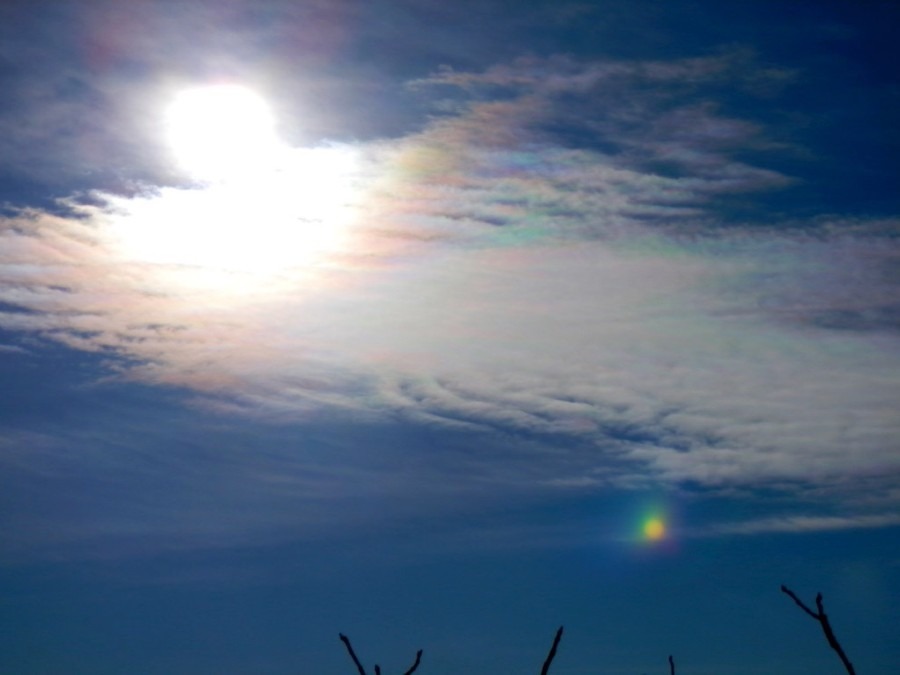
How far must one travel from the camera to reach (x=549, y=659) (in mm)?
19922

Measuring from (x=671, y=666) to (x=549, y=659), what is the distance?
581cm

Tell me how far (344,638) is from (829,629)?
9.21m

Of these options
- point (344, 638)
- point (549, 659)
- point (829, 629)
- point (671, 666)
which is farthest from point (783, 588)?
point (344, 638)

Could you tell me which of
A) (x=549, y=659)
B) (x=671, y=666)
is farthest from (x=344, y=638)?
(x=671, y=666)

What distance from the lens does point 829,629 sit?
58.5 ft

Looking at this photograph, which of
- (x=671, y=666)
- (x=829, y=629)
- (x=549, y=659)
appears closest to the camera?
(x=829, y=629)

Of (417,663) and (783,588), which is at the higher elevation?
(783,588)

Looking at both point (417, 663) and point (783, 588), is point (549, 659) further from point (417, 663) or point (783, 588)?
point (783, 588)

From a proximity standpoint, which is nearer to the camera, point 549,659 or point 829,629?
point 829,629

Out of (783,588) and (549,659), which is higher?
(783,588)

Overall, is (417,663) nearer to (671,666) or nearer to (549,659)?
(549,659)

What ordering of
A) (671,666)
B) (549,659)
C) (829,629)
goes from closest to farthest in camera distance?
(829,629)
(549,659)
(671,666)

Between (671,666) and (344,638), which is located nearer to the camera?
(344,638)

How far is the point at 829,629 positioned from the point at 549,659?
5.16 m
